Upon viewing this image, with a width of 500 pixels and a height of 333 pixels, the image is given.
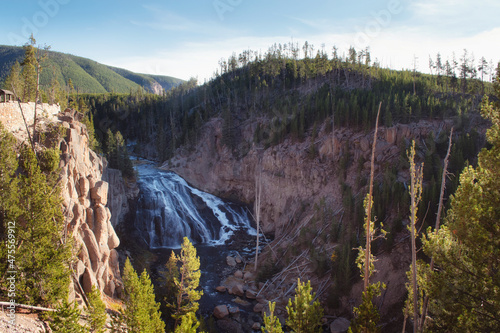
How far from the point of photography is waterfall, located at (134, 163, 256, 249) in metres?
46.5

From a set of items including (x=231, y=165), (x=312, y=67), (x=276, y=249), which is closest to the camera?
(x=276, y=249)

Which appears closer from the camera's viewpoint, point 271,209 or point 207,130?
point 271,209

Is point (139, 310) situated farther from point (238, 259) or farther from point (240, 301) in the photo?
point (238, 259)

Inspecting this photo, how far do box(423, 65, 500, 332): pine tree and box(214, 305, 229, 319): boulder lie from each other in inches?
820

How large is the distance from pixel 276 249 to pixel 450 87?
61695 mm

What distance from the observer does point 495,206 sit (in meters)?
10.6

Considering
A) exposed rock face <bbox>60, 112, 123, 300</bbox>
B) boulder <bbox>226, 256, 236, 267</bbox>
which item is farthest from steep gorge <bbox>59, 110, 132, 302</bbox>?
boulder <bbox>226, 256, 236, 267</bbox>

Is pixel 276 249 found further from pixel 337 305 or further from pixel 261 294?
pixel 337 305

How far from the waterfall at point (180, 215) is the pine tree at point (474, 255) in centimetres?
3761

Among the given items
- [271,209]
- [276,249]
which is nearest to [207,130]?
[271,209]

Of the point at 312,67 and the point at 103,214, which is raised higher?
the point at 312,67

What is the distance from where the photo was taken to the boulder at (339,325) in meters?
26.2

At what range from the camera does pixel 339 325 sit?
26.6 meters

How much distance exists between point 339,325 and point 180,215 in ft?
99.4
